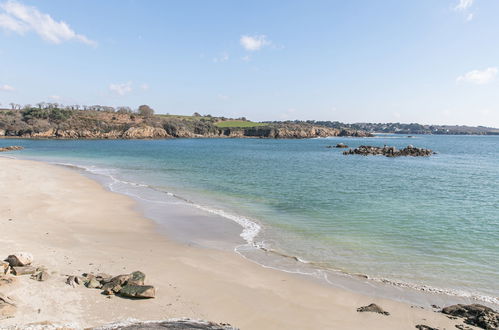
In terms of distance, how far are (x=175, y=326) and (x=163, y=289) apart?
2.43m

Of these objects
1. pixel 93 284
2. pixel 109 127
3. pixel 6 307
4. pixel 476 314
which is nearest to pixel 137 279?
pixel 93 284

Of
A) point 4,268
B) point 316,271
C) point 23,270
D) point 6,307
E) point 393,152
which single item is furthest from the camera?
point 393,152

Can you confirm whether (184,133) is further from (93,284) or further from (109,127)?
(93,284)

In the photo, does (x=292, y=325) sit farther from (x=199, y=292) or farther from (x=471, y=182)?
(x=471, y=182)

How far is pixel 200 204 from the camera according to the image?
22.1m

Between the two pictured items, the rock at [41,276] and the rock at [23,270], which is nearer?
the rock at [41,276]

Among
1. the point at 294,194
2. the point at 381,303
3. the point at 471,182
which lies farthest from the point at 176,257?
→ the point at 471,182

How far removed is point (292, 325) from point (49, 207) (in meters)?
17.8

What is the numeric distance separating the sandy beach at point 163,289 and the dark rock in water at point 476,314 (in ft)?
1.25

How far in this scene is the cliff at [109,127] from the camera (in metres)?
119

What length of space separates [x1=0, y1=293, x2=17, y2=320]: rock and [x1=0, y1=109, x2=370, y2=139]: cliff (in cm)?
12849

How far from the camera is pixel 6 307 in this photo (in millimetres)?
7539

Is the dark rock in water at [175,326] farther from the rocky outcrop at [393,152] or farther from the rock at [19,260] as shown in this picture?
the rocky outcrop at [393,152]

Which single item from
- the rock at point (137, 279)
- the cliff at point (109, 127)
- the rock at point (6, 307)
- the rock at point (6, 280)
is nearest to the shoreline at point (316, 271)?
the rock at point (137, 279)
